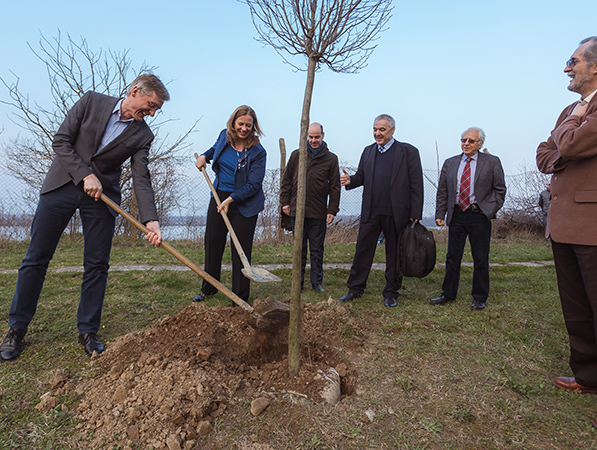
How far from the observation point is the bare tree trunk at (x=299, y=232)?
2.42 m

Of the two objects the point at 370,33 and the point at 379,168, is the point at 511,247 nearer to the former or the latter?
the point at 379,168

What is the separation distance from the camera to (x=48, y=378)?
2.62 metres

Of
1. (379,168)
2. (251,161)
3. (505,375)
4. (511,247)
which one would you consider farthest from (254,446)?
(511,247)

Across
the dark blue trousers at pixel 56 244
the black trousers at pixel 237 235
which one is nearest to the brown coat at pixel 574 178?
the black trousers at pixel 237 235

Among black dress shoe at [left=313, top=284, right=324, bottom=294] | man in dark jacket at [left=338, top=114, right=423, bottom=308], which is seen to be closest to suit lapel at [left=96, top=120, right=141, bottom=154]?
man in dark jacket at [left=338, top=114, right=423, bottom=308]

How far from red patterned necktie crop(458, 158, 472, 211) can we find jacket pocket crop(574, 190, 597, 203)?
2.10 metres

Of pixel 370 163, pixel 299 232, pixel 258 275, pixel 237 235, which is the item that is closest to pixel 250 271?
pixel 258 275

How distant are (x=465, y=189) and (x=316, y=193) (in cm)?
177

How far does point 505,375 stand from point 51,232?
10.9ft

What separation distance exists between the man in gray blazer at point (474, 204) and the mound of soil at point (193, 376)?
186cm

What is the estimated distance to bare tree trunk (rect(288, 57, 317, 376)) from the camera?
2.42 meters

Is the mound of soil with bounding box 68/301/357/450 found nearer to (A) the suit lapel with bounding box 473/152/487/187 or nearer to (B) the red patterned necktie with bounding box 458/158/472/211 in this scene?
(B) the red patterned necktie with bounding box 458/158/472/211

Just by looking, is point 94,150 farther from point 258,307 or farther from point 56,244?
point 258,307

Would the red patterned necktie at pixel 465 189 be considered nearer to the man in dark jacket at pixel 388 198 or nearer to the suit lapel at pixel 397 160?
the man in dark jacket at pixel 388 198
